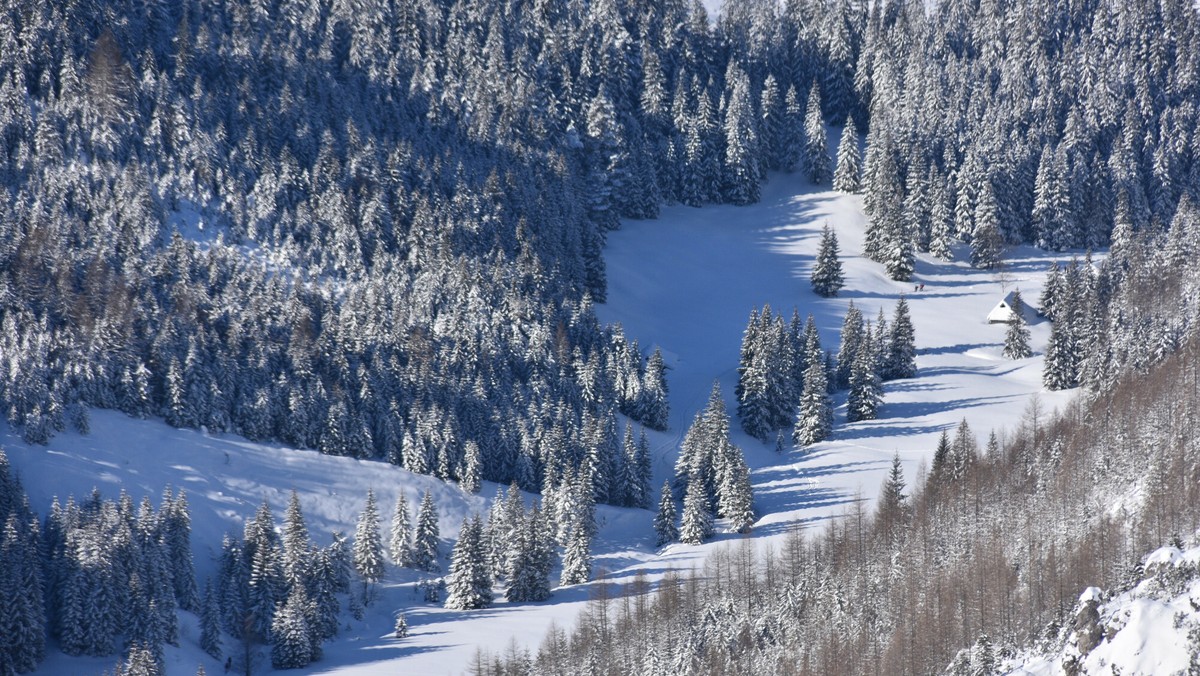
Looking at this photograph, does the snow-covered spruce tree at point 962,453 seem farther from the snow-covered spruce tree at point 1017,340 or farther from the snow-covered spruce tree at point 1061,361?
the snow-covered spruce tree at point 1017,340

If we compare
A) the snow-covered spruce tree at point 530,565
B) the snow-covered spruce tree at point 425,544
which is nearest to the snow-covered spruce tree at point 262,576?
the snow-covered spruce tree at point 425,544

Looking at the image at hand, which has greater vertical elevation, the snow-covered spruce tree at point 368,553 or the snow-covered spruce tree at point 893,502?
the snow-covered spruce tree at point 893,502

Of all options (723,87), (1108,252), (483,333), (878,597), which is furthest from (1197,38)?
(878,597)

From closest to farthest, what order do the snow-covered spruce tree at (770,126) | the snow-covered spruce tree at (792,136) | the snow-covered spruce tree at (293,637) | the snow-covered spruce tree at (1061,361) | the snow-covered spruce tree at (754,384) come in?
the snow-covered spruce tree at (293,637)
the snow-covered spruce tree at (1061,361)
the snow-covered spruce tree at (754,384)
the snow-covered spruce tree at (770,126)
the snow-covered spruce tree at (792,136)

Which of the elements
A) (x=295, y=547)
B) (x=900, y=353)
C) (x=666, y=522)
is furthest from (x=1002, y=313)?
(x=295, y=547)

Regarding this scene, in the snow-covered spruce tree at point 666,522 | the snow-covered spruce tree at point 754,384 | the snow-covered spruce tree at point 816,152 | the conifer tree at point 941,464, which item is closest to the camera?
the conifer tree at point 941,464

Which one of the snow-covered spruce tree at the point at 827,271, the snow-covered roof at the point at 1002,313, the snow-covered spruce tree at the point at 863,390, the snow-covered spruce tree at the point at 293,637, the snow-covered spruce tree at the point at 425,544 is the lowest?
the snow-covered spruce tree at the point at 293,637

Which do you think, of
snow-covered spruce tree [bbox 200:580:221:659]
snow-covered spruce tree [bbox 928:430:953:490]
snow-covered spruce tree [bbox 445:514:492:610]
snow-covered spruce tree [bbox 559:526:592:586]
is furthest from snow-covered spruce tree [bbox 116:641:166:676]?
snow-covered spruce tree [bbox 928:430:953:490]
